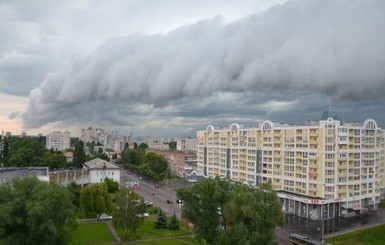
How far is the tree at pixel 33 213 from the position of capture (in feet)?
95.2

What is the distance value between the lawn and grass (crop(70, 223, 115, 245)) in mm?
25255

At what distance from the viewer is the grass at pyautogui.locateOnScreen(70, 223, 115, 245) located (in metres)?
41.3

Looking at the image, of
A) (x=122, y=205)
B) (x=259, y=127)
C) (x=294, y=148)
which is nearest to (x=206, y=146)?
(x=259, y=127)

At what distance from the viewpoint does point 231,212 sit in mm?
33125

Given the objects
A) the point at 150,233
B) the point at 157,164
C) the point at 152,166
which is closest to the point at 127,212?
the point at 150,233

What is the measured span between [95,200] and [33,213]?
23.1 metres

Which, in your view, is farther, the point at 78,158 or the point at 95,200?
the point at 78,158

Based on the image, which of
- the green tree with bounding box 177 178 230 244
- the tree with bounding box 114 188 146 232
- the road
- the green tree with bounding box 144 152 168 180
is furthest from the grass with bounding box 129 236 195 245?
the green tree with bounding box 144 152 168 180

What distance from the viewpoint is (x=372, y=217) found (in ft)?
194

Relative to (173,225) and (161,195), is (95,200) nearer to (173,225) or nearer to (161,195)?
(173,225)

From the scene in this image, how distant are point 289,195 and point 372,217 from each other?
40.2ft

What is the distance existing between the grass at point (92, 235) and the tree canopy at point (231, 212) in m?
9.86

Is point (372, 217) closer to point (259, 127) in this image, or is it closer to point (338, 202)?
point (338, 202)

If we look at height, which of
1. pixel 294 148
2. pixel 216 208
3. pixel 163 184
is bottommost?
pixel 163 184
